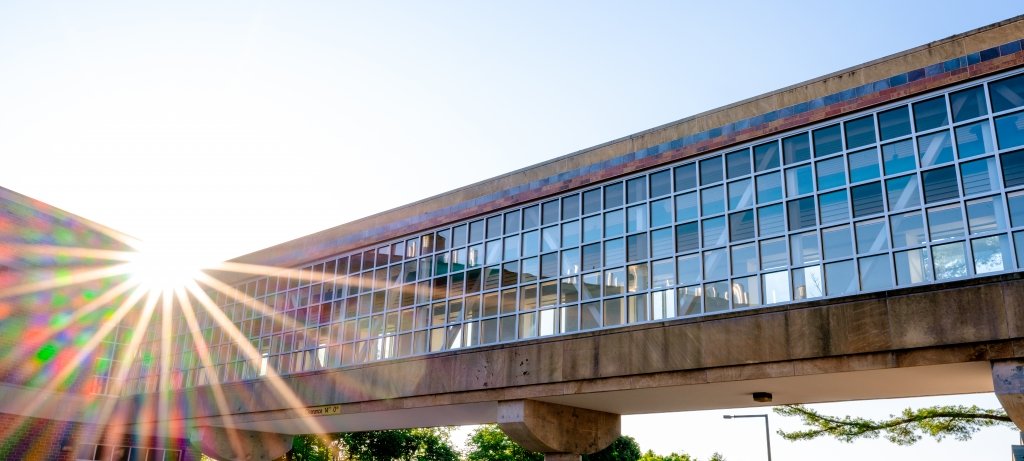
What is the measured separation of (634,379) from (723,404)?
3201mm

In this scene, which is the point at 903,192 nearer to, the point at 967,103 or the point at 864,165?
the point at 864,165

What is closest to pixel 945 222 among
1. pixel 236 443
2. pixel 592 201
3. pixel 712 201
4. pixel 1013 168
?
pixel 1013 168

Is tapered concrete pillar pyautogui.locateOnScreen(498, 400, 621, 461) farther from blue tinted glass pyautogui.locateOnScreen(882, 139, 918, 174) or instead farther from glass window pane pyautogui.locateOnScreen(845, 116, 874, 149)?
blue tinted glass pyautogui.locateOnScreen(882, 139, 918, 174)

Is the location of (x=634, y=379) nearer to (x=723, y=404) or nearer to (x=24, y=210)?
(x=723, y=404)

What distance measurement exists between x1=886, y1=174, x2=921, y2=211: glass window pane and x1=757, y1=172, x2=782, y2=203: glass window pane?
191cm

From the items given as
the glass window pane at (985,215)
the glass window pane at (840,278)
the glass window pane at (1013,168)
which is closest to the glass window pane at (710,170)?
the glass window pane at (840,278)

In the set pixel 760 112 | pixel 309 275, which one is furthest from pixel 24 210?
pixel 760 112

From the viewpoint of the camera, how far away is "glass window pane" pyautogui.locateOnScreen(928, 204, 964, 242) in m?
13.2

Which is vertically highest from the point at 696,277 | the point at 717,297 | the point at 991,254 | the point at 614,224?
the point at 614,224

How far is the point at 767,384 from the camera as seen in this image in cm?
1562

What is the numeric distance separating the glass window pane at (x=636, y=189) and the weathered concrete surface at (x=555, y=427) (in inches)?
191

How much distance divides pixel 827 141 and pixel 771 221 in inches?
67.6

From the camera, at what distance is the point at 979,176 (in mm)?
13328

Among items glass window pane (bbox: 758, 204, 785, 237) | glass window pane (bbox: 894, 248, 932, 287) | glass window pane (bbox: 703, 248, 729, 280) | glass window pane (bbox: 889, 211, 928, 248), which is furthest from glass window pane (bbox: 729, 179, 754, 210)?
glass window pane (bbox: 894, 248, 932, 287)
